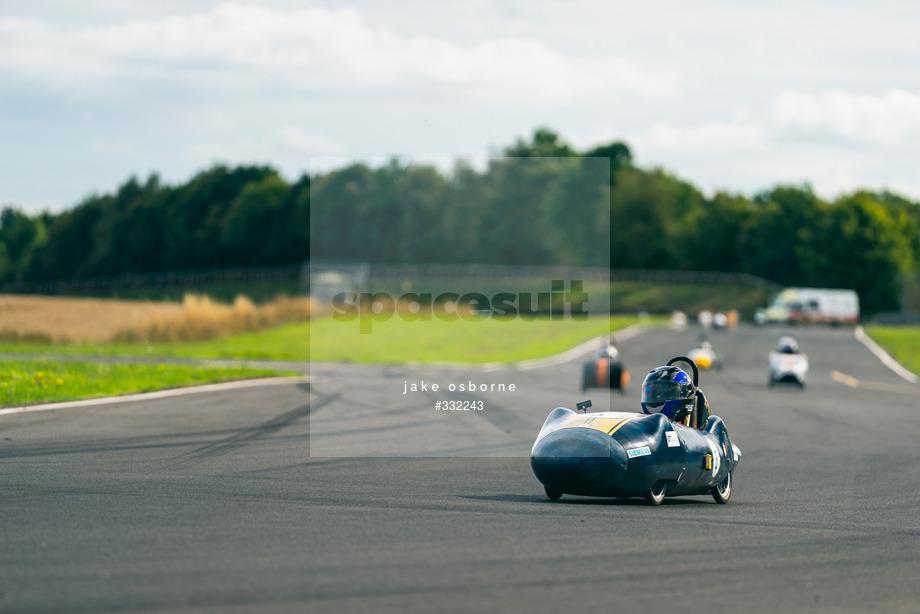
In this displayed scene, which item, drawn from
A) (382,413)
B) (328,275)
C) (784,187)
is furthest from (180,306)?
(784,187)

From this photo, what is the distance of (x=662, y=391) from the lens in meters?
12.8

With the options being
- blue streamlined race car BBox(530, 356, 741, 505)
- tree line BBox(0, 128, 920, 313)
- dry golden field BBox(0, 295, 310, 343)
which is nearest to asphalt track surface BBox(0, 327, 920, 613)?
blue streamlined race car BBox(530, 356, 741, 505)

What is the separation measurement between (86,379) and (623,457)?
1618cm

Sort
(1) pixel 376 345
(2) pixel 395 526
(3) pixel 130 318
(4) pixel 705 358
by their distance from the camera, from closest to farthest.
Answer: (2) pixel 395 526 < (4) pixel 705 358 < (3) pixel 130 318 < (1) pixel 376 345

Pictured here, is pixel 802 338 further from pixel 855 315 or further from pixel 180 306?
pixel 180 306

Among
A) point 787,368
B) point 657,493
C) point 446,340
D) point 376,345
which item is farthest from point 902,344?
point 657,493

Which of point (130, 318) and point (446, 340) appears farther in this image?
point (446, 340)

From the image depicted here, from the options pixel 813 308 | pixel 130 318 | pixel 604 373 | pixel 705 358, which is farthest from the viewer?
pixel 813 308

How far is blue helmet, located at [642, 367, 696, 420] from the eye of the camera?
12766 millimetres

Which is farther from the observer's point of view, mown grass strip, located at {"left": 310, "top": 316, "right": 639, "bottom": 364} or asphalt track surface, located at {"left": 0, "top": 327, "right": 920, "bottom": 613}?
mown grass strip, located at {"left": 310, "top": 316, "right": 639, "bottom": 364}

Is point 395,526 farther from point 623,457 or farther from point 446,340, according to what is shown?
point 446,340

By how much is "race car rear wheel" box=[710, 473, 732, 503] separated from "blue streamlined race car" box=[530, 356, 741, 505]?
0.23 ft

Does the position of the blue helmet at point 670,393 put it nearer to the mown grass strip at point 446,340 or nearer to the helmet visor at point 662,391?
the helmet visor at point 662,391

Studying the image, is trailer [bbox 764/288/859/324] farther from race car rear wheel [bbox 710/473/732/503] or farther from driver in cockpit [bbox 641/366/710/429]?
driver in cockpit [bbox 641/366/710/429]
